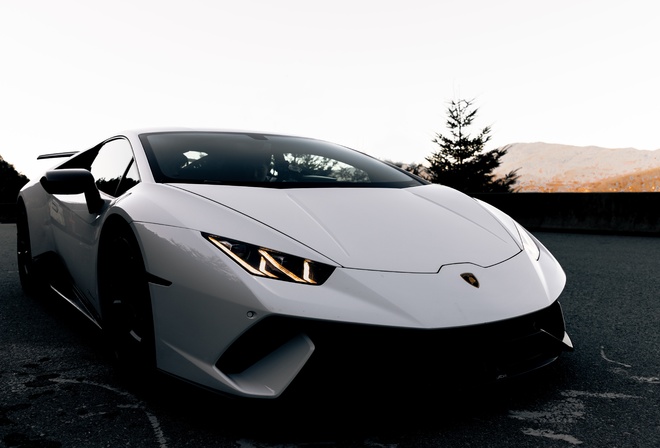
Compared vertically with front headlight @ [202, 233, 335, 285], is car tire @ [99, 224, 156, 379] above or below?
below

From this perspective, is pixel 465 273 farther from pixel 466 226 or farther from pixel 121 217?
pixel 121 217

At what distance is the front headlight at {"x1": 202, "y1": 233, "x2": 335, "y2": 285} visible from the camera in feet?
6.95

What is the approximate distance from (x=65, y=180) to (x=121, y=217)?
530mm

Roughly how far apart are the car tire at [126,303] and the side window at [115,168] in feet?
1.01

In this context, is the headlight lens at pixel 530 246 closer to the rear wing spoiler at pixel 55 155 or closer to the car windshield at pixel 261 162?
the car windshield at pixel 261 162

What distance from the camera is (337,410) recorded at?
2.07 m

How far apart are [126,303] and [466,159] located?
117 feet

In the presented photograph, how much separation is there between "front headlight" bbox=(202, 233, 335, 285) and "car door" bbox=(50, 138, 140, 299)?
1.00 meters

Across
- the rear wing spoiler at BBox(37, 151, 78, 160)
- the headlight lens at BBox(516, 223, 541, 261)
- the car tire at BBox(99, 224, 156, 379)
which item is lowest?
the car tire at BBox(99, 224, 156, 379)

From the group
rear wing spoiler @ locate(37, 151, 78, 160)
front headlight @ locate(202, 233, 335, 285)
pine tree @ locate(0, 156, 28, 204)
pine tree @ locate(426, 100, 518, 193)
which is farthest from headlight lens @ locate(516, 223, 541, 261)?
pine tree @ locate(426, 100, 518, 193)

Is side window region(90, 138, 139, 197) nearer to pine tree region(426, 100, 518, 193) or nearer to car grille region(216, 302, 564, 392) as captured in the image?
car grille region(216, 302, 564, 392)

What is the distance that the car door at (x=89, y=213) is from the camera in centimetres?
307

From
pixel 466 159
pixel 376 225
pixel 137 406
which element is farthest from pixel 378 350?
pixel 466 159

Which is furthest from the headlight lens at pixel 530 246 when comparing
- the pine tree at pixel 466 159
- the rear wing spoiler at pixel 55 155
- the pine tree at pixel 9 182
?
the pine tree at pixel 466 159
